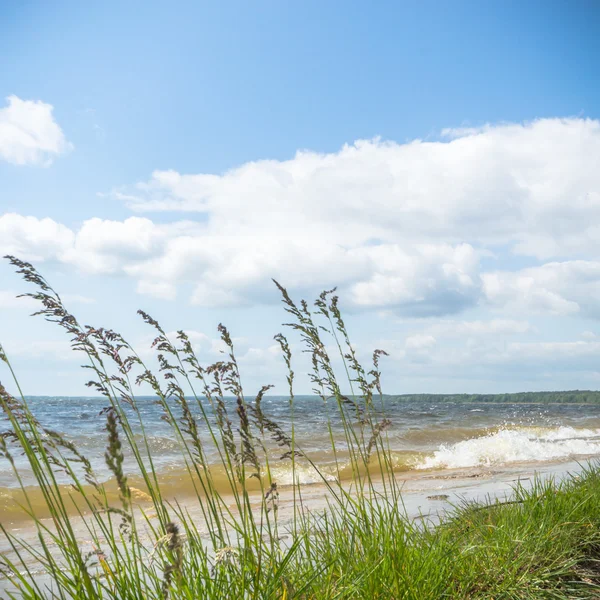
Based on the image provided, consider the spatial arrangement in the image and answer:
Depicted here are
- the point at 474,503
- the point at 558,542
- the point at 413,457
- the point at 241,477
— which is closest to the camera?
the point at 241,477

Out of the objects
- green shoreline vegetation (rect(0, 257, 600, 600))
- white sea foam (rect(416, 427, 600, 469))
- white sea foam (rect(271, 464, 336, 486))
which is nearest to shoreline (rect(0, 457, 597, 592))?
white sea foam (rect(271, 464, 336, 486))

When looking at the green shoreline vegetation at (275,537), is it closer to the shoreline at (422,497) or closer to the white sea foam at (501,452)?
the shoreline at (422,497)

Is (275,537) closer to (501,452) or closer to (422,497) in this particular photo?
(422,497)

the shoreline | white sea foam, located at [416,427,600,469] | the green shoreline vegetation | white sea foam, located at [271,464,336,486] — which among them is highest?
the green shoreline vegetation

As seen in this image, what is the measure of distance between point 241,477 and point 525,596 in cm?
161

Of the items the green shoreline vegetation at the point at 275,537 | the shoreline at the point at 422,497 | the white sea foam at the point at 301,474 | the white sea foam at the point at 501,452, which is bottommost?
the white sea foam at the point at 501,452

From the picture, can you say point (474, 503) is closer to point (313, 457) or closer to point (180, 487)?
point (180, 487)

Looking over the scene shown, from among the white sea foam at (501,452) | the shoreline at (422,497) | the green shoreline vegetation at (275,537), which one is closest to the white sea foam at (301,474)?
the shoreline at (422,497)

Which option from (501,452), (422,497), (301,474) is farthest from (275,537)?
(501,452)

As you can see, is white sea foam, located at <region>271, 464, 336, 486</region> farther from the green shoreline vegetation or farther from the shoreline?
the green shoreline vegetation

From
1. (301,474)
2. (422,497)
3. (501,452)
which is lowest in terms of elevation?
(501,452)

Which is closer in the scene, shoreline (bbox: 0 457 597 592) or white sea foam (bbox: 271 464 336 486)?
shoreline (bbox: 0 457 597 592)

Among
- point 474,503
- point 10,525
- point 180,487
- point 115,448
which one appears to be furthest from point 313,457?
point 115,448

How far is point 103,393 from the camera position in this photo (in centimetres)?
221
